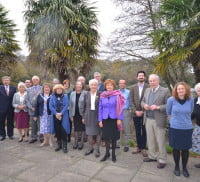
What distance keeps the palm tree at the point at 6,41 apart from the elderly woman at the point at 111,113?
4642 millimetres

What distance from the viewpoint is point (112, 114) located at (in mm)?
3479

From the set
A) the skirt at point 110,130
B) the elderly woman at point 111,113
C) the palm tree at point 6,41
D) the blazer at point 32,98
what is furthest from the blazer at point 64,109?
the palm tree at point 6,41

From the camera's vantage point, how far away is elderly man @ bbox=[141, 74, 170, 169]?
10.6 ft

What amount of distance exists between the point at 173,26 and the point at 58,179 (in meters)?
4.74

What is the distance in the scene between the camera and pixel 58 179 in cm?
279

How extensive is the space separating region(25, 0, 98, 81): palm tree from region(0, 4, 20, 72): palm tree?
23.6 inches

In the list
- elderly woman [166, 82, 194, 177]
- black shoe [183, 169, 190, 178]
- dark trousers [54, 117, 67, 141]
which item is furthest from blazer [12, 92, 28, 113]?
black shoe [183, 169, 190, 178]

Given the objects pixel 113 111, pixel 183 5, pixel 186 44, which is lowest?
pixel 113 111

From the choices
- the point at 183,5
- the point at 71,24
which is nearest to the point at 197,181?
the point at 183,5

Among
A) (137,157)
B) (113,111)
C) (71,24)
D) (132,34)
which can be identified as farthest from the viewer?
(132,34)

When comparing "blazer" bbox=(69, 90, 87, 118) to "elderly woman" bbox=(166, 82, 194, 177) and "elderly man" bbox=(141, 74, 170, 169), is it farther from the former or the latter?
"elderly woman" bbox=(166, 82, 194, 177)

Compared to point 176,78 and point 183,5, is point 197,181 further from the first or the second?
point 176,78

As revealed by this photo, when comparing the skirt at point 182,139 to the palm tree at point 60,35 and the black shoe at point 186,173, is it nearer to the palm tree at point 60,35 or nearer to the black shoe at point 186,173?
the black shoe at point 186,173

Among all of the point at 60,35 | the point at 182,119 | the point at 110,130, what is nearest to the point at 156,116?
the point at 182,119
